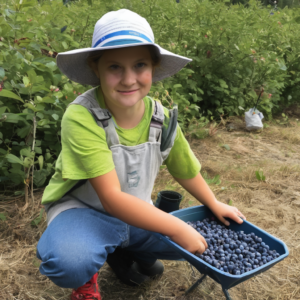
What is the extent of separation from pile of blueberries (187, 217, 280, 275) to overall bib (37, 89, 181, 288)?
0.65ft

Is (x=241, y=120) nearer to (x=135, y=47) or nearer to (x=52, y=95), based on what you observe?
(x=52, y=95)

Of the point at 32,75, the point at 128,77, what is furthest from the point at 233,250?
the point at 32,75

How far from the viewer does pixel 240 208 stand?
2.41 m

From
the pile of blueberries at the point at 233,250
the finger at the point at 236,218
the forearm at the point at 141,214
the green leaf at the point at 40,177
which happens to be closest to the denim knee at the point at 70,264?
the forearm at the point at 141,214

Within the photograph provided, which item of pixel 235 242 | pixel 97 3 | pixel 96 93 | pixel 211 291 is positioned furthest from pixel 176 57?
pixel 97 3

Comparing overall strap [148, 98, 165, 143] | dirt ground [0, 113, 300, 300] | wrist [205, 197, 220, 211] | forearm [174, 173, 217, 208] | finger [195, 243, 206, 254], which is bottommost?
dirt ground [0, 113, 300, 300]

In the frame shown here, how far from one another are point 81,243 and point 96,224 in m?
0.14

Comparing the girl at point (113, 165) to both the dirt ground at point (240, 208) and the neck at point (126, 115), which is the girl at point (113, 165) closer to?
the neck at point (126, 115)

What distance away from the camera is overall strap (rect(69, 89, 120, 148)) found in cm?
138

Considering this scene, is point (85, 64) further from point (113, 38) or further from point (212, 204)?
point (212, 204)

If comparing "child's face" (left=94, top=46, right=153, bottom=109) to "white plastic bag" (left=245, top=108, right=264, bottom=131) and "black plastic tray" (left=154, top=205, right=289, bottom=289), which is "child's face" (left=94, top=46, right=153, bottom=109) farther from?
"white plastic bag" (left=245, top=108, right=264, bottom=131)

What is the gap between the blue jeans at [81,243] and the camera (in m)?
1.24

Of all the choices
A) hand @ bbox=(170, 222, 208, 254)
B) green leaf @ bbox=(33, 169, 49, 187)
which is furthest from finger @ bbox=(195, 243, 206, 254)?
green leaf @ bbox=(33, 169, 49, 187)

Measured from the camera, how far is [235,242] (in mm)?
1456
